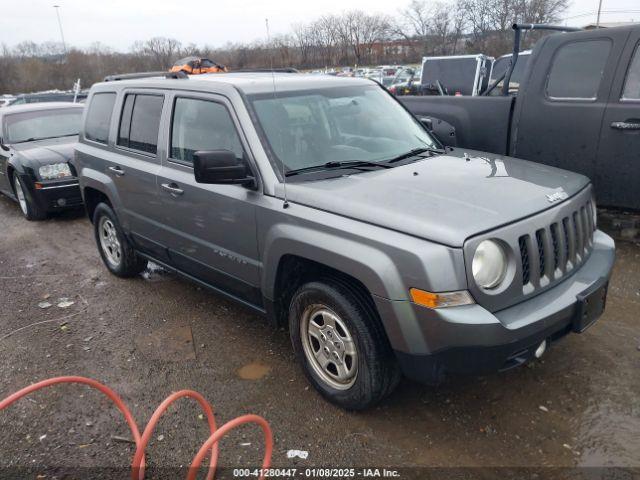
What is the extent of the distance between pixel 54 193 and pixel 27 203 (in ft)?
1.93

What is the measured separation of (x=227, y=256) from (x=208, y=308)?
1.23m

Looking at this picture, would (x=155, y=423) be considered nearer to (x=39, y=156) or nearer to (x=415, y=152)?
(x=415, y=152)

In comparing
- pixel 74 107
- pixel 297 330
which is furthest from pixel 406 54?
pixel 297 330

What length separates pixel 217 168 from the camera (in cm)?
299

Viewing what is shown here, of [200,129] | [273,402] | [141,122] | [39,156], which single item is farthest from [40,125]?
[273,402]

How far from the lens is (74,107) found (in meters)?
9.05

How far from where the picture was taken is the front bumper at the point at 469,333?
2414 millimetres

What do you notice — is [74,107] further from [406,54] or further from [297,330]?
[406,54]

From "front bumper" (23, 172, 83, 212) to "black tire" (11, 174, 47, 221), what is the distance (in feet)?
0.29

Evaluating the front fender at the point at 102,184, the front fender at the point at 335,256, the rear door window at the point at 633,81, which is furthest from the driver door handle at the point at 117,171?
the rear door window at the point at 633,81

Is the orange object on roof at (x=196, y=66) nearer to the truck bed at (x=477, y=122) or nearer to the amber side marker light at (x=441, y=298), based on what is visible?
the truck bed at (x=477, y=122)

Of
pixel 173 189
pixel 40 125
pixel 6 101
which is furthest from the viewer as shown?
pixel 6 101

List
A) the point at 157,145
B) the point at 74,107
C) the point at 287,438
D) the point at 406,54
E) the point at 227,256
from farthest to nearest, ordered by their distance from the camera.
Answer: the point at 406,54 < the point at 74,107 < the point at 157,145 < the point at 227,256 < the point at 287,438

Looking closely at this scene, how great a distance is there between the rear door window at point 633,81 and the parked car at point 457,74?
699 centimetres
